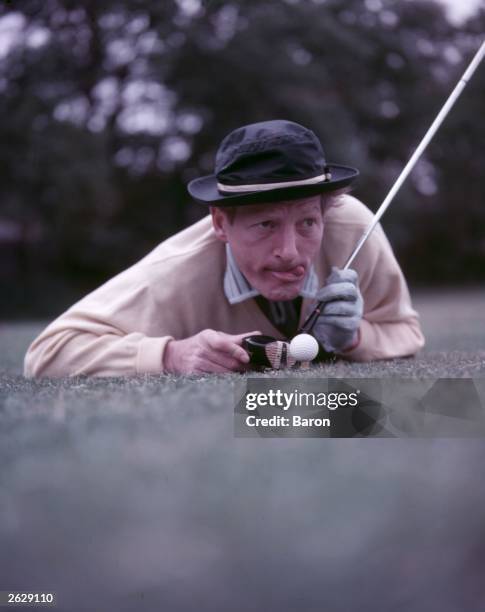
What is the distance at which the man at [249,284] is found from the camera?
1.28 m

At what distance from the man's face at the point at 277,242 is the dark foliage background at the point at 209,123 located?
17.2ft

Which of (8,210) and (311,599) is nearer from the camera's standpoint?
(311,599)

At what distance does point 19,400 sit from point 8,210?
25.2 ft

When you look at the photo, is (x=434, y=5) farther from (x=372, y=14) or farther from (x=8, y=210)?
(x=8, y=210)

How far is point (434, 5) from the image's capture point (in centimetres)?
1026

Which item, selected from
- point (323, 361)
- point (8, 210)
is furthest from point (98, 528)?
point (8, 210)

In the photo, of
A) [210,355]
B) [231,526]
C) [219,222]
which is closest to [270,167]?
[219,222]

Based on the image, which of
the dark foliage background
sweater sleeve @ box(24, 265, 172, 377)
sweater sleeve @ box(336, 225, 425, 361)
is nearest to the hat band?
sweater sleeve @ box(24, 265, 172, 377)

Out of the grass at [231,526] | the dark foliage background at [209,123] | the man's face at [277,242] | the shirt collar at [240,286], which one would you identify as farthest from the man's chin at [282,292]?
the dark foliage background at [209,123]

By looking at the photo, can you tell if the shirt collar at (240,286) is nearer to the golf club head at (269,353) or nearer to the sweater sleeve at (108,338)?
the sweater sleeve at (108,338)

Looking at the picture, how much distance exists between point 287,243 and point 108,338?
1.35 ft

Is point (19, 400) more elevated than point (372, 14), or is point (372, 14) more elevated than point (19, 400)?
point (372, 14)

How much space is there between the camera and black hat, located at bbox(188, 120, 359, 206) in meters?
1.26

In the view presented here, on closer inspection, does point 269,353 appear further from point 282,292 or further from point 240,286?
point 240,286
